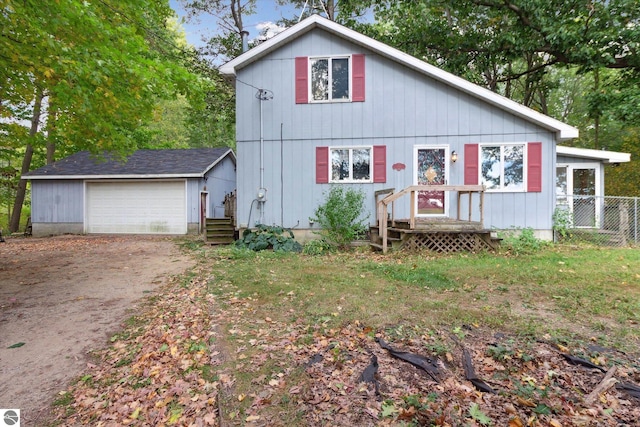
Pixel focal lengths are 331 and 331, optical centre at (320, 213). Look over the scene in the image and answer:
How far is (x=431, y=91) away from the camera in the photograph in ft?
30.6

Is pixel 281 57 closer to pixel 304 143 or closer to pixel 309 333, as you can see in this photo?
pixel 304 143

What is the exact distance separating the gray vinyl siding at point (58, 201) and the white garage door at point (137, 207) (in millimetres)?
464

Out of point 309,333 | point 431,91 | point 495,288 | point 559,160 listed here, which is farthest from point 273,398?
point 559,160

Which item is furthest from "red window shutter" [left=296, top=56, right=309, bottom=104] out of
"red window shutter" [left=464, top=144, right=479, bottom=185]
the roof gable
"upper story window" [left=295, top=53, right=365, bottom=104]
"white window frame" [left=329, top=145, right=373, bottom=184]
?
"red window shutter" [left=464, top=144, right=479, bottom=185]

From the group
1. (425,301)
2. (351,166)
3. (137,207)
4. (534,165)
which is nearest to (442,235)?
(351,166)

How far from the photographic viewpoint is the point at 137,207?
13.8 metres

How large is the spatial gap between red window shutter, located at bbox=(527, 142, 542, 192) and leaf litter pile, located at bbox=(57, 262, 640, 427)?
7.20m

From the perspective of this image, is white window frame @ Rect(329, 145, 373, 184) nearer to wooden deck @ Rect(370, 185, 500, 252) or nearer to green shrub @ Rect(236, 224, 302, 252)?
wooden deck @ Rect(370, 185, 500, 252)

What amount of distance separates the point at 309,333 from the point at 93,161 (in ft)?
53.1

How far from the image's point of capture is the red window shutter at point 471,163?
30.2 feet

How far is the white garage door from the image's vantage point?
13.6 meters

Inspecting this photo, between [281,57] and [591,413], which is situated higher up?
[281,57]

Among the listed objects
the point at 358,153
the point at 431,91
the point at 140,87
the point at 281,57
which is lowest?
the point at 358,153

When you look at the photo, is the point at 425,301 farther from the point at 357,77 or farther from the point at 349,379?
the point at 357,77
